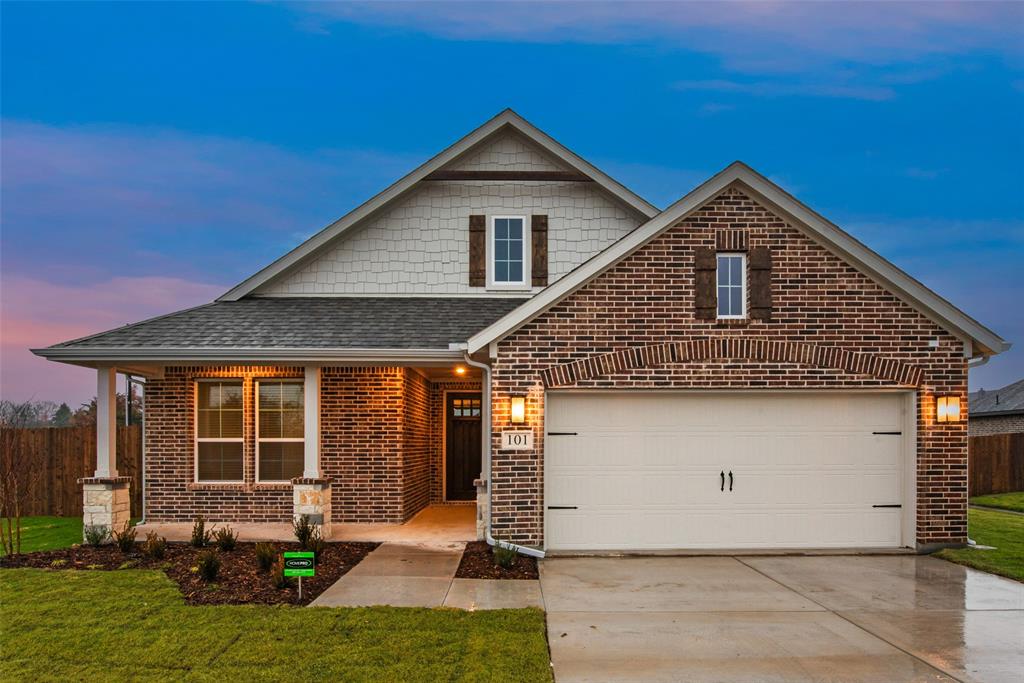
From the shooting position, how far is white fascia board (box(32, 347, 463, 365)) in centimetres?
1058

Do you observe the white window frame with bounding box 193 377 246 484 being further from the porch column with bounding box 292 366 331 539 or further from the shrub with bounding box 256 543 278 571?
the shrub with bounding box 256 543 278 571

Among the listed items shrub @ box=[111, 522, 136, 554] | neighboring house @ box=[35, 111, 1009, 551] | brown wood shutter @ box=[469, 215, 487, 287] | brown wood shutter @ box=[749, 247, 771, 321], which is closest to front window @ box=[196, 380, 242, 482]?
neighboring house @ box=[35, 111, 1009, 551]

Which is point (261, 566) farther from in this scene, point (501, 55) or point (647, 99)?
point (647, 99)

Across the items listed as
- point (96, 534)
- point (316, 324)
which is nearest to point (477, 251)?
point (316, 324)

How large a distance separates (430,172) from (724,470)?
298 inches

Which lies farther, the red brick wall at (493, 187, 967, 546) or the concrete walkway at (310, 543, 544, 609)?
the red brick wall at (493, 187, 967, 546)

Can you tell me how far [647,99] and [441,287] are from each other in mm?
87679

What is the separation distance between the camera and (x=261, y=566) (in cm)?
874

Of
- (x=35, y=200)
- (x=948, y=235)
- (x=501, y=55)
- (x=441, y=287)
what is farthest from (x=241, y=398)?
(x=948, y=235)

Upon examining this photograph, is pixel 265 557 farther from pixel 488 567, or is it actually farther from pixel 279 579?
pixel 488 567

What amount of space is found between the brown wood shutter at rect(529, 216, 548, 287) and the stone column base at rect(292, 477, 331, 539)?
546 cm

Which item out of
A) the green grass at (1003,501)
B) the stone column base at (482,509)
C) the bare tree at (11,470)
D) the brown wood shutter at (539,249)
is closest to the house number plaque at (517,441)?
the stone column base at (482,509)

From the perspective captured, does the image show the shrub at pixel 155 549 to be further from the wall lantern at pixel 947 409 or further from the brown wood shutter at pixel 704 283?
the wall lantern at pixel 947 409

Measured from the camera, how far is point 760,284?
10266 millimetres
